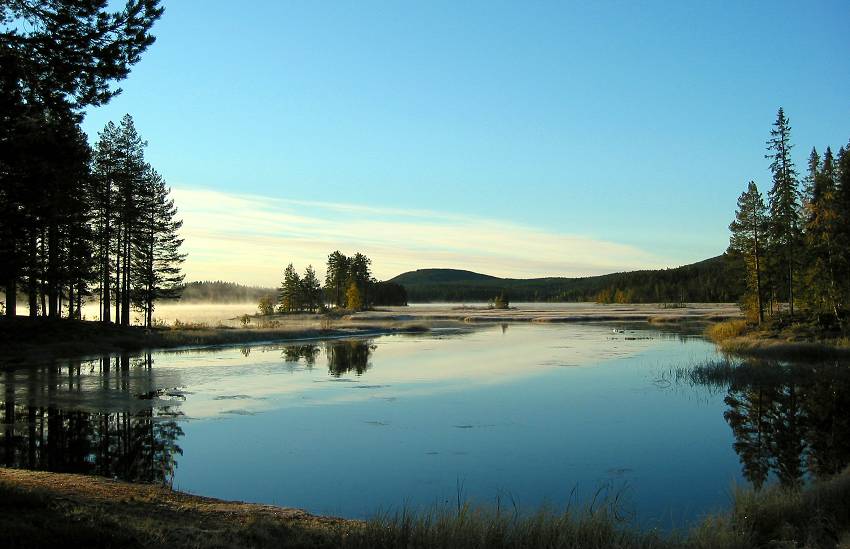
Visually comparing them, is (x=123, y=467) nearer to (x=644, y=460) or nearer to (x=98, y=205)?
(x=644, y=460)

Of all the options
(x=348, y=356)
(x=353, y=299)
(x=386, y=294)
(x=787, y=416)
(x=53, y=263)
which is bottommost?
(x=787, y=416)

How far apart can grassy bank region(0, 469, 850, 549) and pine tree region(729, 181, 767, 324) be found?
160ft

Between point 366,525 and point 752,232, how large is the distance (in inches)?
2228

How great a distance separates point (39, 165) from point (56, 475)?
568 centimetres

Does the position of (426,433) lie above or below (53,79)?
below

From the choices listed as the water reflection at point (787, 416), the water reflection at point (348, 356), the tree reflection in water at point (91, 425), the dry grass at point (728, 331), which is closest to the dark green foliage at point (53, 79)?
the tree reflection in water at point (91, 425)

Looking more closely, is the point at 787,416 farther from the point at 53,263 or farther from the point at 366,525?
the point at 53,263

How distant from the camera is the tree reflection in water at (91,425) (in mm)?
13688

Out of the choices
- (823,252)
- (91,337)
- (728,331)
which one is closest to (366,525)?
(91,337)

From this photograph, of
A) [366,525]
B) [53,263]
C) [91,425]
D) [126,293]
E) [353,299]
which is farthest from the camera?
[353,299]

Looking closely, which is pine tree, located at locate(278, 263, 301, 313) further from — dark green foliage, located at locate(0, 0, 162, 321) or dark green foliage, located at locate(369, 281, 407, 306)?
dark green foliage, located at locate(0, 0, 162, 321)

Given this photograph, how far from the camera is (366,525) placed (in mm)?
8414

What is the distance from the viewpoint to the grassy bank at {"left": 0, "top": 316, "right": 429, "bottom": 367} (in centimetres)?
3409

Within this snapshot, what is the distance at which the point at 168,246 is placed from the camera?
5256 cm
